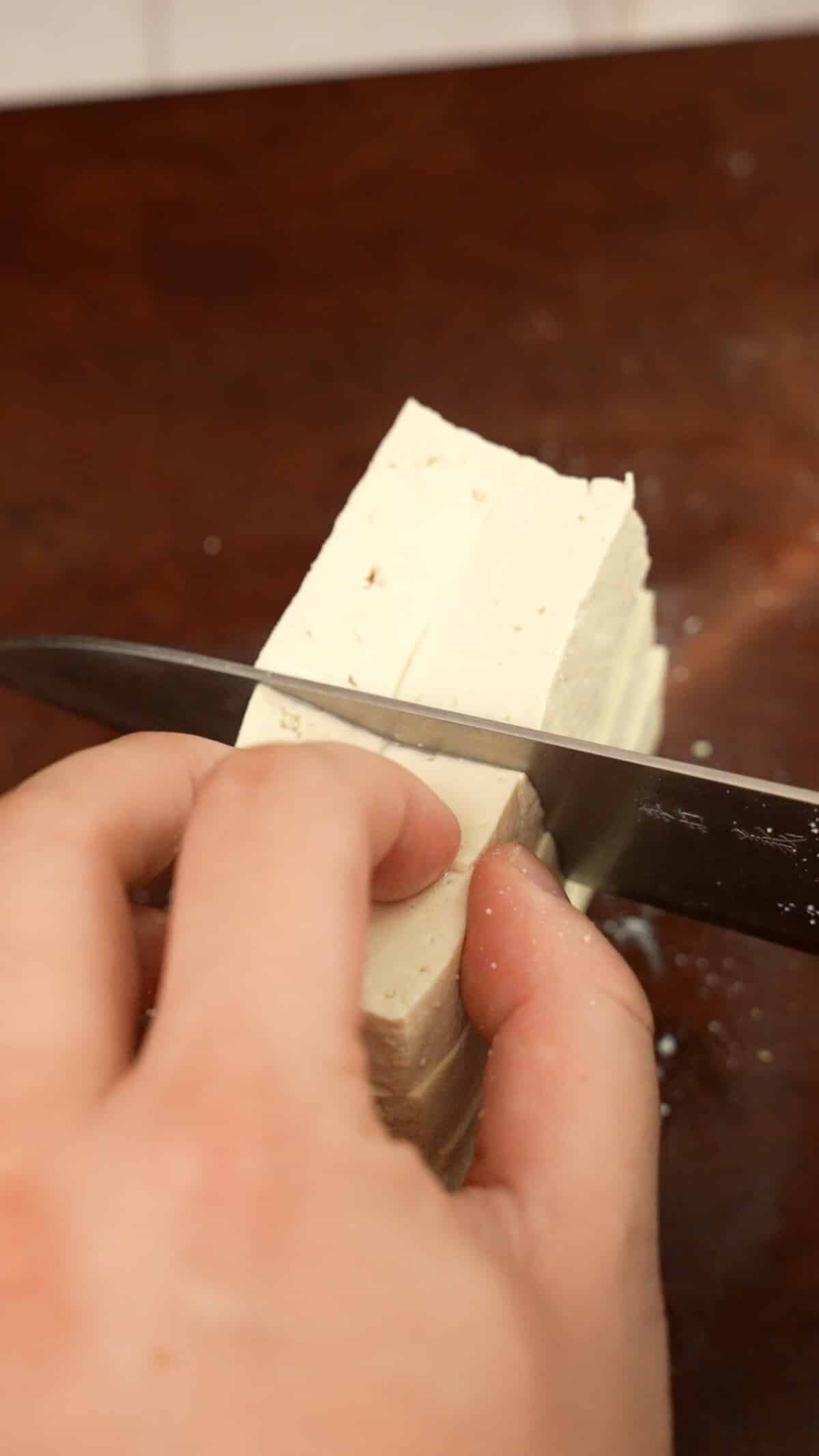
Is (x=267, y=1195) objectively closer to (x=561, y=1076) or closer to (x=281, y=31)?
(x=561, y=1076)

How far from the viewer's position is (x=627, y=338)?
1637 mm

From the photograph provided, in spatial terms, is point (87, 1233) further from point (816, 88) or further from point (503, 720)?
point (816, 88)

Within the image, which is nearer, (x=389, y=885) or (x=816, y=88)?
(x=389, y=885)

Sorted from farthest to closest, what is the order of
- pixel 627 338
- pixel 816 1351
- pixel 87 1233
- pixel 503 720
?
pixel 627 338 < pixel 816 1351 < pixel 503 720 < pixel 87 1233

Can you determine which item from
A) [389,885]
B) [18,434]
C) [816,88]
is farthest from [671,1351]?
[816,88]

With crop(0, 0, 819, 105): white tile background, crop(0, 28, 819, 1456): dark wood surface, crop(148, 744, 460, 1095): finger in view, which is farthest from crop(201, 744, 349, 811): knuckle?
crop(0, 0, 819, 105): white tile background

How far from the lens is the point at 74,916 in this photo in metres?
0.69

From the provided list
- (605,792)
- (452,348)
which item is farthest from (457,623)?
(452,348)

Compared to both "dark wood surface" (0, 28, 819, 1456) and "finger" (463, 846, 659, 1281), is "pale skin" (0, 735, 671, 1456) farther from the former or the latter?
"dark wood surface" (0, 28, 819, 1456)

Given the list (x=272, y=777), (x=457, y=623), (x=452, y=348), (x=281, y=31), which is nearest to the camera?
(x=272, y=777)

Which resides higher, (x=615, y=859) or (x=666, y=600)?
(x=666, y=600)

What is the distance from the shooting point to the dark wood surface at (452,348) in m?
1.44

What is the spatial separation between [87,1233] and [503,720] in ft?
1.72

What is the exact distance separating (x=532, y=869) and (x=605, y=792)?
0.10 metres
